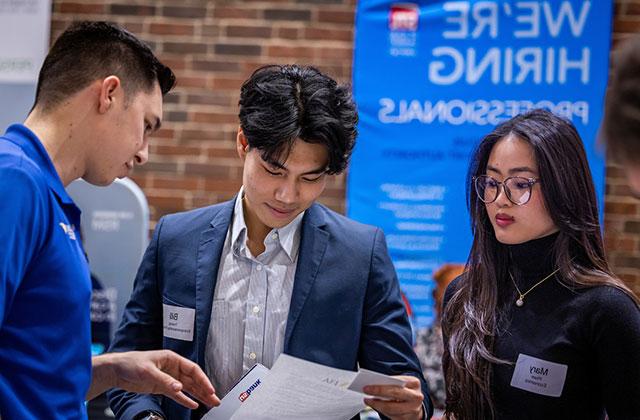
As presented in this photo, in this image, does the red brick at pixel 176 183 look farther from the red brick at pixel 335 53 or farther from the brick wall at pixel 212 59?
the red brick at pixel 335 53

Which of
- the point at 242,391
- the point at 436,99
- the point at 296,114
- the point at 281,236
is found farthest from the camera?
the point at 436,99

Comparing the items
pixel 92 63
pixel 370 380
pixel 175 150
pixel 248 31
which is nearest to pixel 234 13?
pixel 248 31

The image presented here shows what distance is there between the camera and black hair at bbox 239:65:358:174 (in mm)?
1832

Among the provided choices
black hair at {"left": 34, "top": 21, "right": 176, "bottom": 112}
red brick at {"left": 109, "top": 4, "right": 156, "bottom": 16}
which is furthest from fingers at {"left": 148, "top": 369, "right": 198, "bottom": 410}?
red brick at {"left": 109, "top": 4, "right": 156, "bottom": 16}

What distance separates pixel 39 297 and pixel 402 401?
80cm

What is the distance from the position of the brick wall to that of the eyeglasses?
2.06 meters

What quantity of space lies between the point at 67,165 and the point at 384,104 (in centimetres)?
262

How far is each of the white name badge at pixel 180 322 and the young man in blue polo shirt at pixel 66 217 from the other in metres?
0.20

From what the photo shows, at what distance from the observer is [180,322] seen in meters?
1.86

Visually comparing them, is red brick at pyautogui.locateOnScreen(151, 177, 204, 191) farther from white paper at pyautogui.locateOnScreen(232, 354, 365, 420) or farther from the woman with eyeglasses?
white paper at pyautogui.locateOnScreen(232, 354, 365, 420)

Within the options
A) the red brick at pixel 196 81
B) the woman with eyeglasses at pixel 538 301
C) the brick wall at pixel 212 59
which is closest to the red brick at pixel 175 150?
the brick wall at pixel 212 59

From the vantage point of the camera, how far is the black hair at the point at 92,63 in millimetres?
1534

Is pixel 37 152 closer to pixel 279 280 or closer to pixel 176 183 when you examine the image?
pixel 279 280

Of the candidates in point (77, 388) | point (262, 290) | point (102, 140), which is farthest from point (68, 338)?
point (262, 290)
